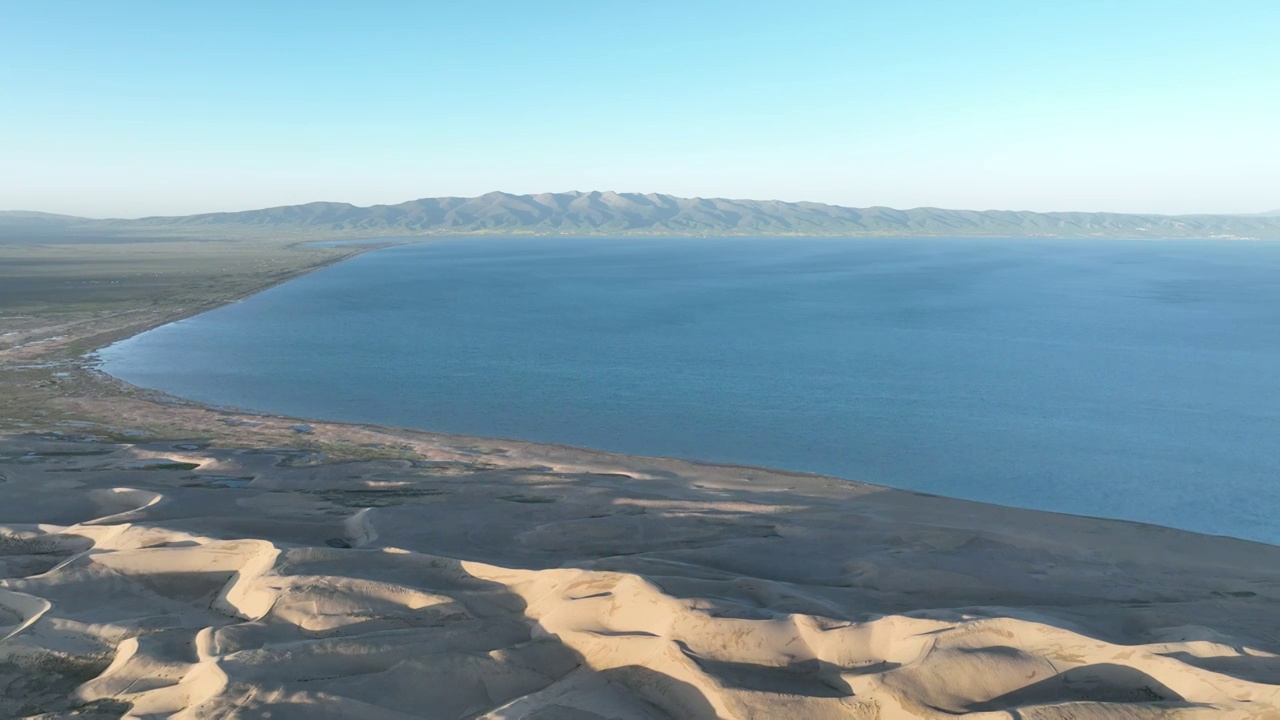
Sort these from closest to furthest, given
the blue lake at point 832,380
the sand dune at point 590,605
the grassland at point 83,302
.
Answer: the sand dune at point 590,605 → the blue lake at point 832,380 → the grassland at point 83,302

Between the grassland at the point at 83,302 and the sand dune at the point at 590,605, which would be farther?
the grassland at the point at 83,302

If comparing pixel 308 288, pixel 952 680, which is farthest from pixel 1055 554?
pixel 308 288

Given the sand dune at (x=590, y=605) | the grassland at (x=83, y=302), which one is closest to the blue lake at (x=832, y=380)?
the grassland at (x=83, y=302)

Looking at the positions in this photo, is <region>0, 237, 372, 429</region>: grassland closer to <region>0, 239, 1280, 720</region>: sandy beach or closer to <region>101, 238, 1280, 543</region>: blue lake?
<region>101, 238, 1280, 543</region>: blue lake

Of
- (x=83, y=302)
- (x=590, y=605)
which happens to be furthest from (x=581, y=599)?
(x=83, y=302)

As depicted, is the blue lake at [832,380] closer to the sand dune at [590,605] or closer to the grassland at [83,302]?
the grassland at [83,302]

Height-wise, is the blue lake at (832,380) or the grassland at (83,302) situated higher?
the grassland at (83,302)

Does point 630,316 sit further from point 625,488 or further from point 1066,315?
point 625,488
